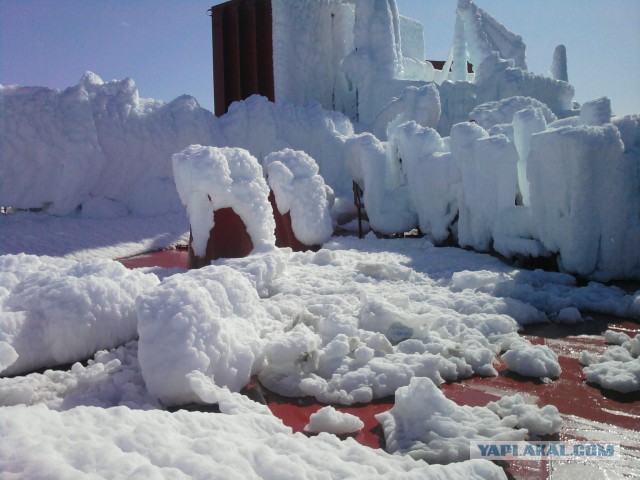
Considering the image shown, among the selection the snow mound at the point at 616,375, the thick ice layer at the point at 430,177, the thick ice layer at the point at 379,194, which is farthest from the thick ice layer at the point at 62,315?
the thick ice layer at the point at 379,194

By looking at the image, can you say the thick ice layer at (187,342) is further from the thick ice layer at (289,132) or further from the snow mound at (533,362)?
the thick ice layer at (289,132)

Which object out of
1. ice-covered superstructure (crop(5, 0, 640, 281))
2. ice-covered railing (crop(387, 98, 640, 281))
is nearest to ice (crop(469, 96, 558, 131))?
ice-covered superstructure (crop(5, 0, 640, 281))

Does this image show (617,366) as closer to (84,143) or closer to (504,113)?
(504,113)

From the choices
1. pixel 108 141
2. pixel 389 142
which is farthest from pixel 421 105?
pixel 108 141

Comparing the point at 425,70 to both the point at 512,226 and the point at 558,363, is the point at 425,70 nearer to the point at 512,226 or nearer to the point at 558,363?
the point at 512,226

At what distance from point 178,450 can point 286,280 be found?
3.16 metres

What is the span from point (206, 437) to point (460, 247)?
5.63 meters

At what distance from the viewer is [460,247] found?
6723 mm

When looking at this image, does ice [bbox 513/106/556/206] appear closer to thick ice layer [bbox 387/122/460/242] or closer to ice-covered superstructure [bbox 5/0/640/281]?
ice-covered superstructure [bbox 5/0/640/281]

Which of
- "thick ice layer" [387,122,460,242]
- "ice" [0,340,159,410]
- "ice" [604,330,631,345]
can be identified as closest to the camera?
"ice" [0,340,159,410]

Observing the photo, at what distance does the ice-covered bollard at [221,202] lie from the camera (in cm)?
518

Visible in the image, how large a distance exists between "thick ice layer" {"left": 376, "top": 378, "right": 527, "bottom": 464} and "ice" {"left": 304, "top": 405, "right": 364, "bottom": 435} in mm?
132

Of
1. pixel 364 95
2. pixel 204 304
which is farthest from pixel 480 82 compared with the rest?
pixel 204 304

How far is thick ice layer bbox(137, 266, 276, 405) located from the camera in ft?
7.63
